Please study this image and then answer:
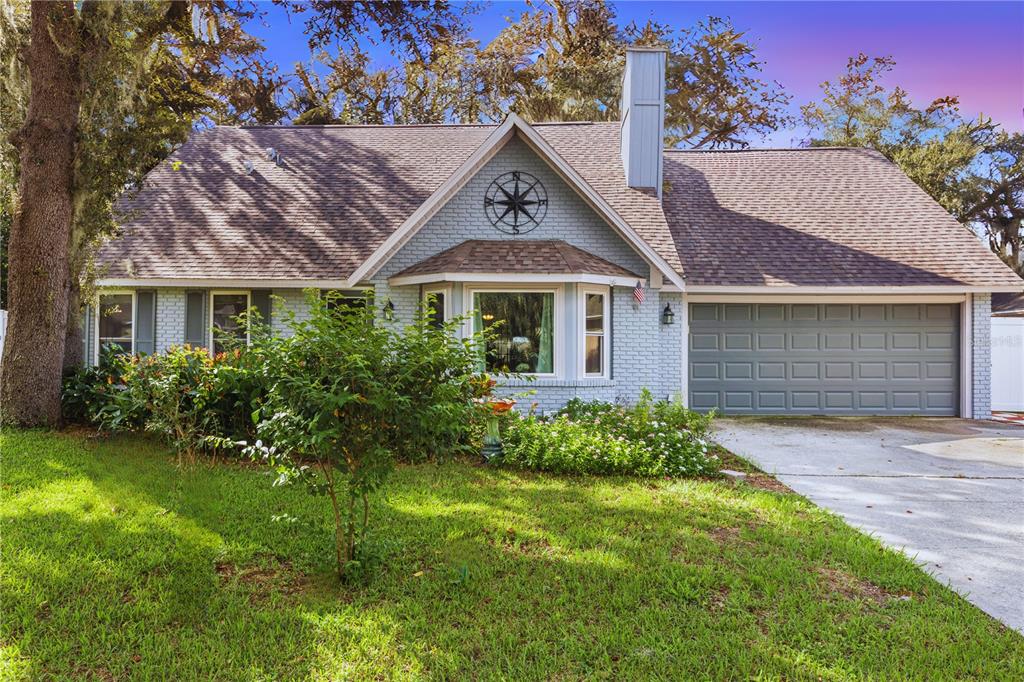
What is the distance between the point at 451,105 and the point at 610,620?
2236 centimetres

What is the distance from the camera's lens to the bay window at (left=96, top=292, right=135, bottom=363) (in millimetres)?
11258

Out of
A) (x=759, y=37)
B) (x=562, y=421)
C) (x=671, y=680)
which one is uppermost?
(x=759, y=37)

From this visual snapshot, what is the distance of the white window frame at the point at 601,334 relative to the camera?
983 cm

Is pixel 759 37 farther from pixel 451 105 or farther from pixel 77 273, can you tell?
pixel 77 273

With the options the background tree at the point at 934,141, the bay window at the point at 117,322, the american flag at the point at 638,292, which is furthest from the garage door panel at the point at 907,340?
the bay window at the point at 117,322

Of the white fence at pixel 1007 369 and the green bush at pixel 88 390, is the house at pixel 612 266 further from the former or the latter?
the white fence at pixel 1007 369

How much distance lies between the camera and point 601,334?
10156mm

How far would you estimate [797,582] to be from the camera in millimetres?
3719

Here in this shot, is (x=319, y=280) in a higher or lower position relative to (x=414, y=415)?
higher

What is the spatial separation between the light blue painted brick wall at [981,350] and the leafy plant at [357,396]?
11629 mm

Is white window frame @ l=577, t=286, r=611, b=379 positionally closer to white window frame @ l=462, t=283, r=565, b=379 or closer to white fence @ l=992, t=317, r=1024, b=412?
Answer: white window frame @ l=462, t=283, r=565, b=379

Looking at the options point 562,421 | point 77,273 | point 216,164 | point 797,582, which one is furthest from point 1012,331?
point 216,164

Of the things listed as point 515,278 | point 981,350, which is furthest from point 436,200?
point 981,350

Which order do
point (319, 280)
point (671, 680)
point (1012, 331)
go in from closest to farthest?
point (671, 680) < point (319, 280) < point (1012, 331)
